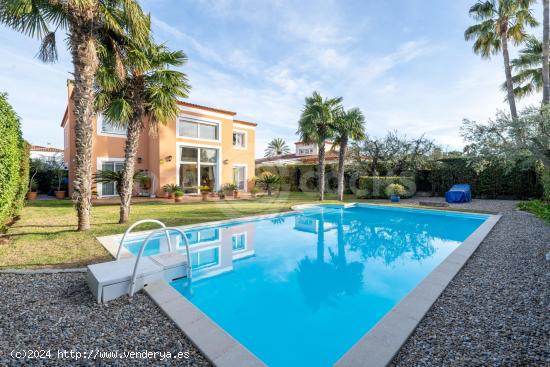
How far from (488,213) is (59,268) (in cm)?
1844

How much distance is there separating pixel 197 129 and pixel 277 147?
147 ft

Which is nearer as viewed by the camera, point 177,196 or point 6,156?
point 6,156

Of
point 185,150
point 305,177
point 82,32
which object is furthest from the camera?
point 305,177

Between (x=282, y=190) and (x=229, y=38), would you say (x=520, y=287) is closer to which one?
(x=229, y=38)

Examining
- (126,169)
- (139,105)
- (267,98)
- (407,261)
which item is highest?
(267,98)

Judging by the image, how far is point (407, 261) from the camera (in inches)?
303

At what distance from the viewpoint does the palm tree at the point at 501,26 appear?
1717 centimetres

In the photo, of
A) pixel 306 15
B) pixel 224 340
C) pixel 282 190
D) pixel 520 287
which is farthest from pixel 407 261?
pixel 282 190

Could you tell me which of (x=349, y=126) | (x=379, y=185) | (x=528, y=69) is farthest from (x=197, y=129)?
(x=528, y=69)

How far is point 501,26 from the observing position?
1791cm

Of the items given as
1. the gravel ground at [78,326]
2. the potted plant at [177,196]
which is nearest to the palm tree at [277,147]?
the potted plant at [177,196]

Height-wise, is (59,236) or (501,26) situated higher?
(501,26)

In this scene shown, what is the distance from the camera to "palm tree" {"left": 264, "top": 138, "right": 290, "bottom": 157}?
216 ft

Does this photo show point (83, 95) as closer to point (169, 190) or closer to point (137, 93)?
point (137, 93)
